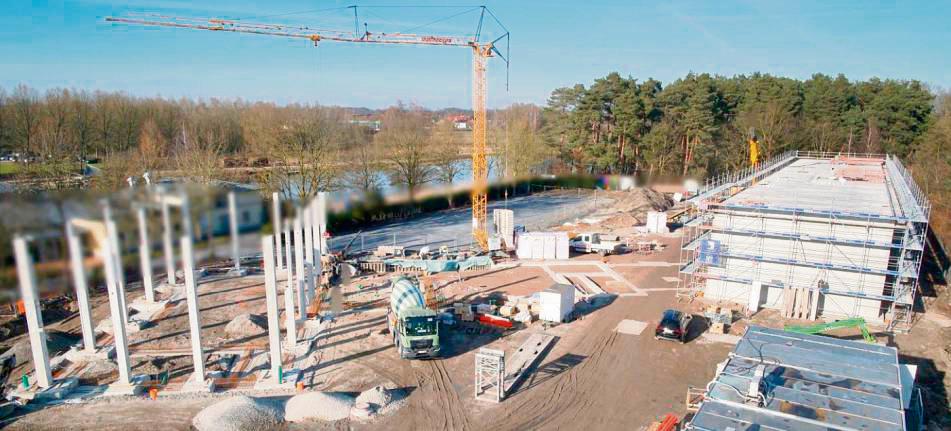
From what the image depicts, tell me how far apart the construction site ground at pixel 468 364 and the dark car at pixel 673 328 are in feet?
0.84

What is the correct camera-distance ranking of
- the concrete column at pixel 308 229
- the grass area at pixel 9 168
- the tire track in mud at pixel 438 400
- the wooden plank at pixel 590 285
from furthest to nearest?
the grass area at pixel 9 168
the wooden plank at pixel 590 285
the concrete column at pixel 308 229
the tire track in mud at pixel 438 400

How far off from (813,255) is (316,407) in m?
18.0

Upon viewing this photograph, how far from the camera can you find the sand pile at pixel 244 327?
59.0 ft

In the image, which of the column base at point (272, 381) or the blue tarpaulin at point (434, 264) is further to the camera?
the blue tarpaulin at point (434, 264)

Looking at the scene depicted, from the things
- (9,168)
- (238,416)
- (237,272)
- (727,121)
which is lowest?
(237,272)

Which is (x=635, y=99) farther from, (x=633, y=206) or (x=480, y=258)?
(x=480, y=258)

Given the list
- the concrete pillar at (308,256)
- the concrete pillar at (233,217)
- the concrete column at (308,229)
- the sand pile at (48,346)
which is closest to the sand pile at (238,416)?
the concrete pillar at (233,217)

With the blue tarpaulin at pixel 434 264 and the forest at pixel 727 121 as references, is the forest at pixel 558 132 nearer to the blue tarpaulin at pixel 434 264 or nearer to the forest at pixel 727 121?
the forest at pixel 727 121

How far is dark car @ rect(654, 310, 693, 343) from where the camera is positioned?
58.7ft

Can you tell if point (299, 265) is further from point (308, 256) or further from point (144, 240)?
point (144, 240)

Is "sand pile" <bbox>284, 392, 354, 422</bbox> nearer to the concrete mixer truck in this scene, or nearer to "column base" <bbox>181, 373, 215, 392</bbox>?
"column base" <bbox>181, 373, 215, 392</bbox>

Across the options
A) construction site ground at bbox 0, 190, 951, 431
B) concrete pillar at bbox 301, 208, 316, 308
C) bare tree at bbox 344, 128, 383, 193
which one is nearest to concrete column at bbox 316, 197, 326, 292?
concrete pillar at bbox 301, 208, 316, 308

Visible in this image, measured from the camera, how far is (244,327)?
18109mm

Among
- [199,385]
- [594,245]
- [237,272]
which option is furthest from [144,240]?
[594,245]
